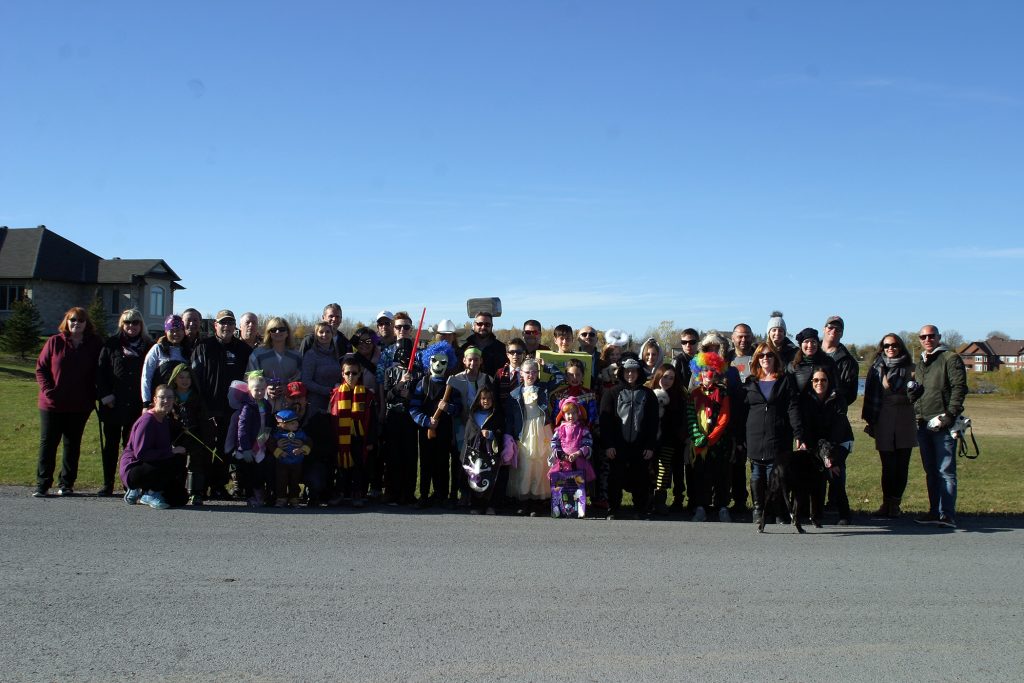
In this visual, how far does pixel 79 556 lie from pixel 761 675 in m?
5.10

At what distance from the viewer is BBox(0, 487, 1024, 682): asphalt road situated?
4.70 metres

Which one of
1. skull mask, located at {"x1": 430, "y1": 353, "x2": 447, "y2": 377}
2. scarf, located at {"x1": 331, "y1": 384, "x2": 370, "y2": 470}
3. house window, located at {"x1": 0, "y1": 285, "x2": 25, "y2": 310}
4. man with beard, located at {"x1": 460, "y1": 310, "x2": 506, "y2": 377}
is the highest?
house window, located at {"x1": 0, "y1": 285, "x2": 25, "y2": 310}

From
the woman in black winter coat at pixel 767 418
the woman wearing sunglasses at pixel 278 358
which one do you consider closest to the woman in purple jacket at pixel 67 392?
the woman wearing sunglasses at pixel 278 358

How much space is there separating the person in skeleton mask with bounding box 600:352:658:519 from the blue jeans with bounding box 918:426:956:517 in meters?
2.92

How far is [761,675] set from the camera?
4.61 metres

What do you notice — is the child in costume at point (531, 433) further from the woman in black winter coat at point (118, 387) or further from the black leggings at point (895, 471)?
the woman in black winter coat at point (118, 387)

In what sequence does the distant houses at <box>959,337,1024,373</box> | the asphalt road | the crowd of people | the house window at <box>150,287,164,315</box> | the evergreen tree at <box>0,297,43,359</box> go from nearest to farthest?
the asphalt road → the crowd of people → the evergreen tree at <box>0,297,43,359</box> → the house window at <box>150,287,164,315</box> → the distant houses at <box>959,337,1024,373</box>

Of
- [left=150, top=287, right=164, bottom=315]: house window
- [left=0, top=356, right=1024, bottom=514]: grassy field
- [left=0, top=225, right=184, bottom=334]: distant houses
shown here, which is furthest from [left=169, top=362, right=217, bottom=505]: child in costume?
[left=150, top=287, right=164, bottom=315]: house window

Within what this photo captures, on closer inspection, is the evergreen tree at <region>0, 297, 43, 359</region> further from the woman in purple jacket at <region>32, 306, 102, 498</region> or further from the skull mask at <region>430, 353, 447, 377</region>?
the skull mask at <region>430, 353, 447, 377</region>

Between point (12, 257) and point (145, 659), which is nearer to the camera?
point (145, 659)

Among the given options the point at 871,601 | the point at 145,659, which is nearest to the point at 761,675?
the point at 871,601

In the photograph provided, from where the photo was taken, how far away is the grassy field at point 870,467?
444 inches

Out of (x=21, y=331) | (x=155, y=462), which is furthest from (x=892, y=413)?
(x=21, y=331)

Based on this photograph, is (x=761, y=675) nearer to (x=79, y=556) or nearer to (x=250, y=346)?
(x=79, y=556)
